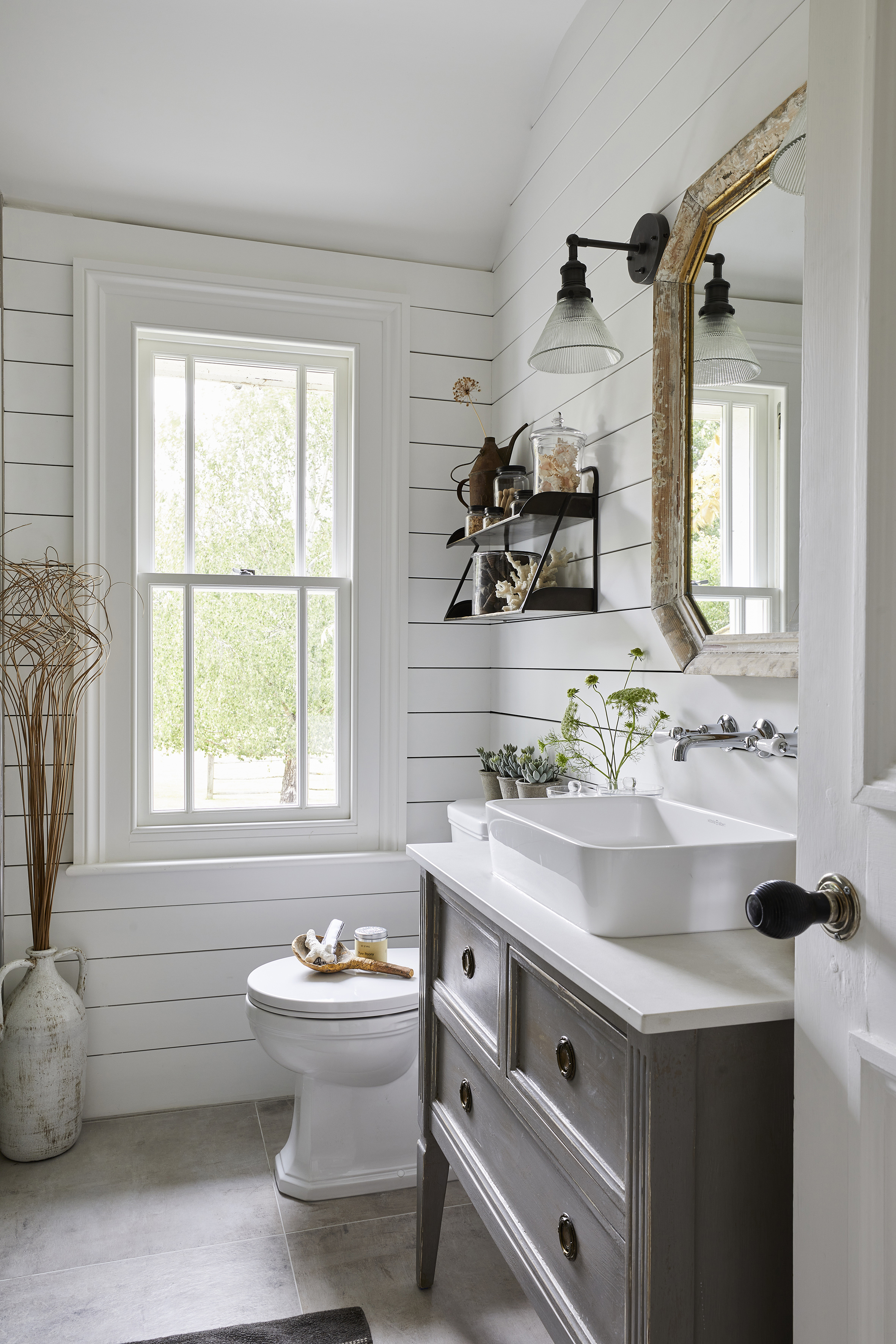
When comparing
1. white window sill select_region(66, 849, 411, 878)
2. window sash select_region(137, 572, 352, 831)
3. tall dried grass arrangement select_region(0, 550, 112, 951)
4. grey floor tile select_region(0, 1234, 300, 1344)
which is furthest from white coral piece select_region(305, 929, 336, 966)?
tall dried grass arrangement select_region(0, 550, 112, 951)

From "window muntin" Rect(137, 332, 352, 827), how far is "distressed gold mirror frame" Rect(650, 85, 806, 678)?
1278 mm

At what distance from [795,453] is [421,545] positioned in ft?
5.17

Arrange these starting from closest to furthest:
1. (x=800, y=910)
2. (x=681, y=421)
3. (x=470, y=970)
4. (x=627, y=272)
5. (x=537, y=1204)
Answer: (x=800, y=910), (x=537, y=1204), (x=470, y=970), (x=681, y=421), (x=627, y=272)

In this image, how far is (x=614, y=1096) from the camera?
1.05 m

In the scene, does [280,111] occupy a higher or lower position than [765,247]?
higher

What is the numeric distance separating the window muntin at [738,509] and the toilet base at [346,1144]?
1.40 m

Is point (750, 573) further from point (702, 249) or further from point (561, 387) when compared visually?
point (561, 387)

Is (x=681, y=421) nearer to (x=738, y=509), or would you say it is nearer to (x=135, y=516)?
(x=738, y=509)

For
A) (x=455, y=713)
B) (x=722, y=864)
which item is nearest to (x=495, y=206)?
(x=455, y=713)

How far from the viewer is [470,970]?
1560 mm

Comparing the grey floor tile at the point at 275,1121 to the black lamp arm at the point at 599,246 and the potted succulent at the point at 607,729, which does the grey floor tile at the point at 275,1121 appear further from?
the black lamp arm at the point at 599,246

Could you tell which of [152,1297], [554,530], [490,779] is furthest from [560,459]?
[152,1297]

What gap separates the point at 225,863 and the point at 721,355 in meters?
1.86

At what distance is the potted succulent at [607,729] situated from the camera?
1.84m
